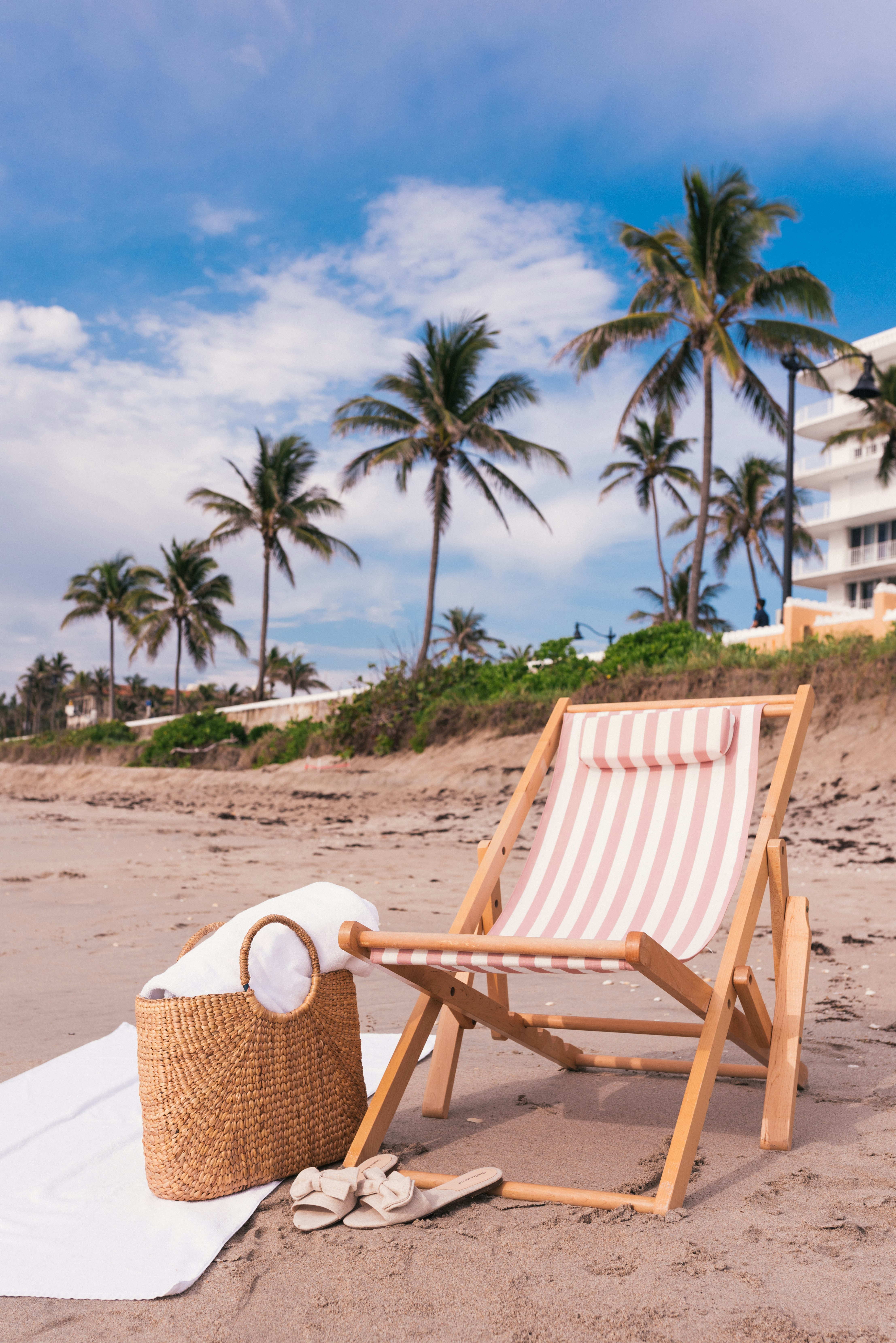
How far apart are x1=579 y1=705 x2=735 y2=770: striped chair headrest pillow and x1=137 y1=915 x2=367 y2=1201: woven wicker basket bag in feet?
4.43

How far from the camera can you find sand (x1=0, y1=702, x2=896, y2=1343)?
1.54m

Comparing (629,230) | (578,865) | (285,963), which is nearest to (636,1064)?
(578,865)

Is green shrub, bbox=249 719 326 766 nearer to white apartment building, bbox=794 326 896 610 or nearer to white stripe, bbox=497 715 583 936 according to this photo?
white stripe, bbox=497 715 583 936

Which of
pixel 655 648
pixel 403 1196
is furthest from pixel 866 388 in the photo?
pixel 403 1196

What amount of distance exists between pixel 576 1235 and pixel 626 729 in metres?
1.64

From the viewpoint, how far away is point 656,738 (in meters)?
3.07

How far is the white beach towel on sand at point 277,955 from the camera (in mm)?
2125

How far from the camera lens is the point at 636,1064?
2.86m

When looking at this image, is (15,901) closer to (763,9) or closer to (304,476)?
(763,9)

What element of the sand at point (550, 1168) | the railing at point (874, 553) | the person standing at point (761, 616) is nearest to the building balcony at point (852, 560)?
the railing at point (874, 553)

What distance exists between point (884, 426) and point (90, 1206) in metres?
29.5

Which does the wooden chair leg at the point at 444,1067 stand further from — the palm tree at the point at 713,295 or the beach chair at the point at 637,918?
the palm tree at the point at 713,295

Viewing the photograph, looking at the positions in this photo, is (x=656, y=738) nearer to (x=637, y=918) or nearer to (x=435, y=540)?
(x=637, y=918)

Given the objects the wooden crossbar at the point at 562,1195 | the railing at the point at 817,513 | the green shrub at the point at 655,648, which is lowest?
the wooden crossbar at the point at 562,1195
